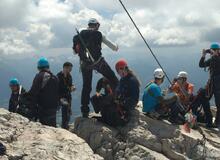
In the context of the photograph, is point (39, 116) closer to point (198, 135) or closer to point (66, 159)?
point (66, 159)

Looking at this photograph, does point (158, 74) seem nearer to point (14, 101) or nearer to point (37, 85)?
point (37, 85)

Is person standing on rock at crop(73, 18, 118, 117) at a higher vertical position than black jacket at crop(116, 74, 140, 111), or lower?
higher

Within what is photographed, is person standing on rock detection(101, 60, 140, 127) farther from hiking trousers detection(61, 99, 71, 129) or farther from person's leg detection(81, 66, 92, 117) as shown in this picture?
hiking trousers detection(61, 99, 71, 129)

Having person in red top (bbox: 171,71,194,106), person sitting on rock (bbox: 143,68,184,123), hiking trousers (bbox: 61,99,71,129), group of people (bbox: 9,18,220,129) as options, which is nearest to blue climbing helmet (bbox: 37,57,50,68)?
group of people (bbox: 9,18,220,129)

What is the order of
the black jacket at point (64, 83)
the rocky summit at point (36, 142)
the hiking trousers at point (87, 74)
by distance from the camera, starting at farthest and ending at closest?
1. the black jacket at point (64, 83)
2. the hiking trousers at point (87, 74)
3. the rocky summit at point (36, 142)

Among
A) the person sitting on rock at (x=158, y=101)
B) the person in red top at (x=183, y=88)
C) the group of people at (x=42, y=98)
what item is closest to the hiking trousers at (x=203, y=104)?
the person in red top at (x=183, y=88)

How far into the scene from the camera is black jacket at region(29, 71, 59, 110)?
51.2 ft

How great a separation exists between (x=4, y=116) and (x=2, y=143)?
2.03 m

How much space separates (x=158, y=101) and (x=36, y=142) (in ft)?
20.3

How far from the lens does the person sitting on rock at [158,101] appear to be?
16891mm

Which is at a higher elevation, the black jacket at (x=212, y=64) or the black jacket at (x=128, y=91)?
the black jacket at (x=212, y=64)

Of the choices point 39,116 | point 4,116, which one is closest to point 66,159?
point 4,116

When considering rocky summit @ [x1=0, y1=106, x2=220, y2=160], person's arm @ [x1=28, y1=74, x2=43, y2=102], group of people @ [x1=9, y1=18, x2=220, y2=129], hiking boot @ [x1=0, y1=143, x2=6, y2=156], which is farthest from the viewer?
group of people @ [x1=9, y1=18, x2=220, y2=129]

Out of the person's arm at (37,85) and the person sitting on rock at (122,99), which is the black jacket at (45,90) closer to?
the person's arm at (37,85)
